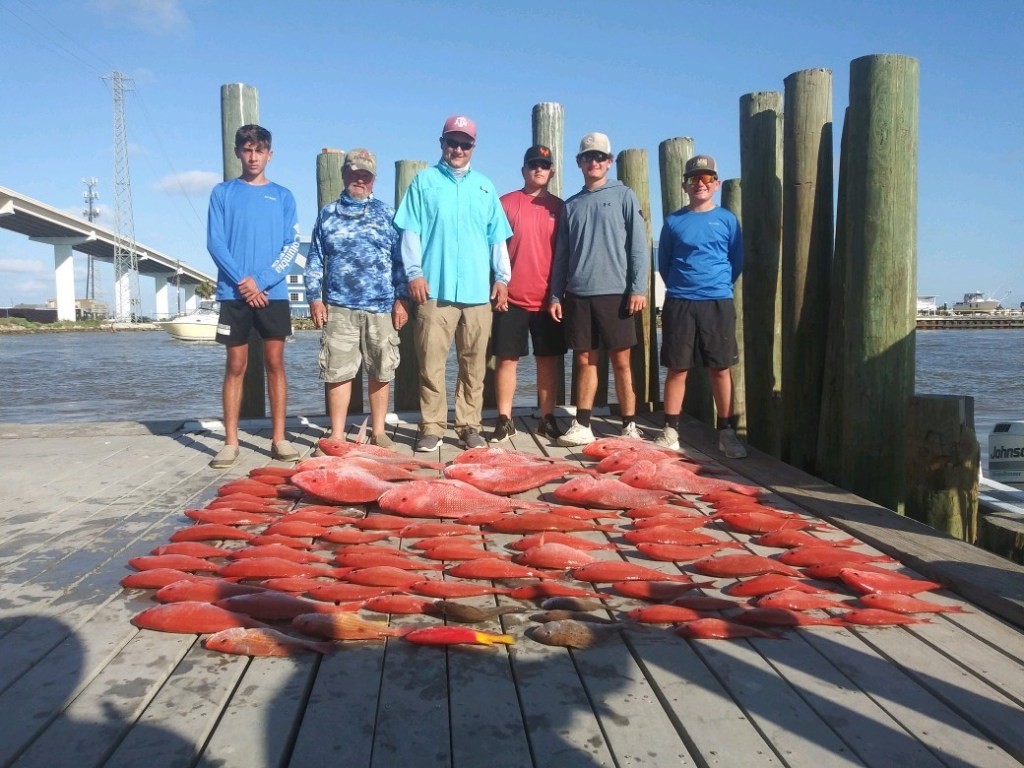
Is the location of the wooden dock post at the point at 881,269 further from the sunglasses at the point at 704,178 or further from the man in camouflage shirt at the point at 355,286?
the man in camouflage shirt at the point at 355,286

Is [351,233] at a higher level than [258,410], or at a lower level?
higher

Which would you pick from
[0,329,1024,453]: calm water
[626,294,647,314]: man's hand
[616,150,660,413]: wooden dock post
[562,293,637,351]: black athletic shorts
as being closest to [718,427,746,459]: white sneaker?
[562,293,637,351]: black athletic shorts

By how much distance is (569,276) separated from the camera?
6445 mm

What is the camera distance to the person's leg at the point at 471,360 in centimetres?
638

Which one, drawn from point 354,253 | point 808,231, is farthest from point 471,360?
point 808,231

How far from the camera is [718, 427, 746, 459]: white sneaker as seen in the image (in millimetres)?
6035

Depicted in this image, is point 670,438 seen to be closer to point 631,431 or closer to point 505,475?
point 631,431

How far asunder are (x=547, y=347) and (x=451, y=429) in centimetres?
113

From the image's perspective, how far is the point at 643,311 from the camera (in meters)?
7.60

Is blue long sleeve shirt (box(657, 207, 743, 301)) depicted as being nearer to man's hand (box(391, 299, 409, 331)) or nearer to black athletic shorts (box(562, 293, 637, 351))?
black athletic shorts (box(562, 293, 637, 351))

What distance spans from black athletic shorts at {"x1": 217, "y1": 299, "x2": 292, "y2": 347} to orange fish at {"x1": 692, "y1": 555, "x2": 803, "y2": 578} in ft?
11.9

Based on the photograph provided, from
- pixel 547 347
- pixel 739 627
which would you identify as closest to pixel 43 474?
pixel 547 347

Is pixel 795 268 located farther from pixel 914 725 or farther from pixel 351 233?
pixel 914 725

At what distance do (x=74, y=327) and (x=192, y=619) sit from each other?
77932 mm
